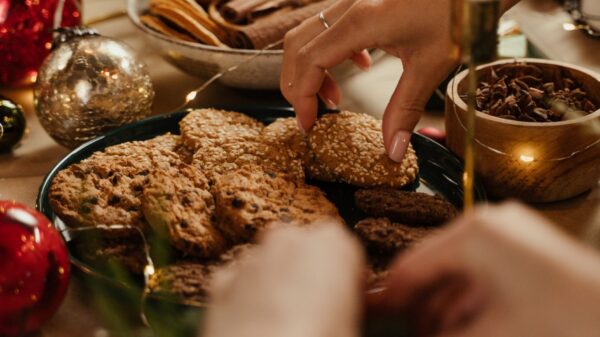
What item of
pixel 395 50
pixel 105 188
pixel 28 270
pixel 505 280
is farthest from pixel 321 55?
pixel 505 280

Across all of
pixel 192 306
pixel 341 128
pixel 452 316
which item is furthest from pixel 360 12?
pixel 452 316

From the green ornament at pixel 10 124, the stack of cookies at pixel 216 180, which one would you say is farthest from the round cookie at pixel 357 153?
the green ornament at pixel 10 124

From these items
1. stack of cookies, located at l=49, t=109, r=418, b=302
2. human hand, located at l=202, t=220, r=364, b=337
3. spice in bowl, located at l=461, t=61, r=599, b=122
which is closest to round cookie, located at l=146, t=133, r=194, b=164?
stack of cookies, located at l=49, t=109, r=418, b=302

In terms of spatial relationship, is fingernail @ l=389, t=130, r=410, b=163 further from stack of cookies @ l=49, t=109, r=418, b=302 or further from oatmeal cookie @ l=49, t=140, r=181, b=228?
oatmeal cookie @ l=49, t=140, r=181, b=228

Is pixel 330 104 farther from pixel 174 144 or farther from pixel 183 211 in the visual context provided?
pixel 183 211

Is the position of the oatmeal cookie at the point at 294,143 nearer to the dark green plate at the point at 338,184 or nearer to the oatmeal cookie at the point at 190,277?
A: the dark green plate at the point at 338,184

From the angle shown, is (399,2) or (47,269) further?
(399,2)

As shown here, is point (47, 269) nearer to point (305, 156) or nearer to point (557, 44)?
point (305, 156)
